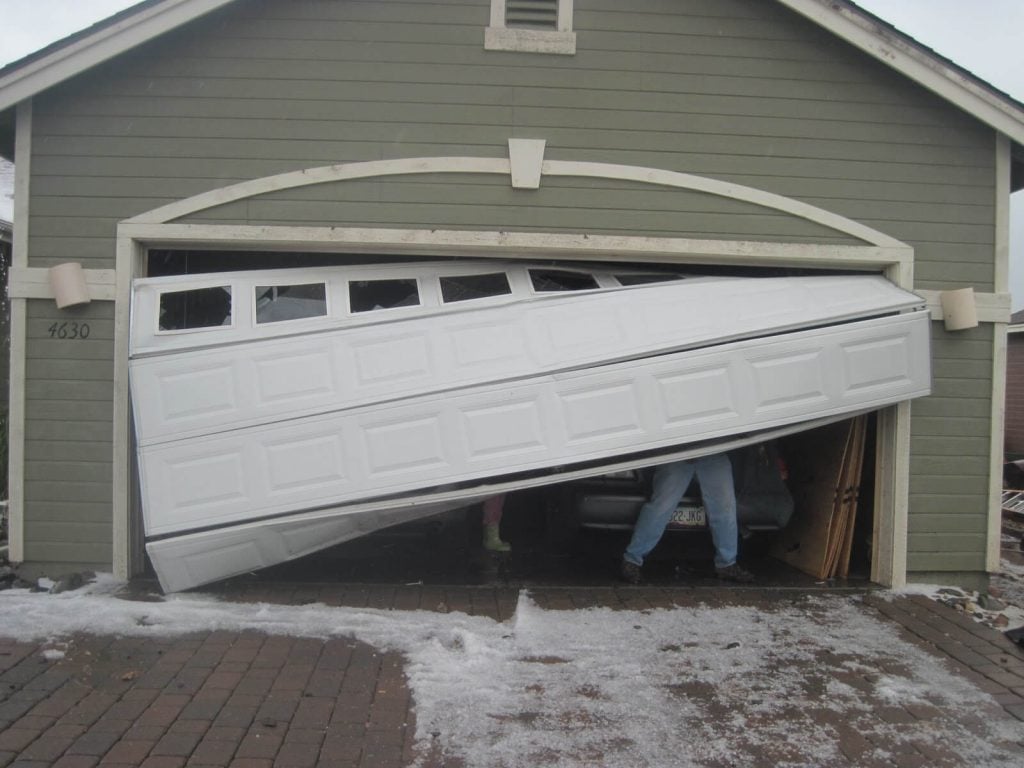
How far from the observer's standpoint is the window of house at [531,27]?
6305mm

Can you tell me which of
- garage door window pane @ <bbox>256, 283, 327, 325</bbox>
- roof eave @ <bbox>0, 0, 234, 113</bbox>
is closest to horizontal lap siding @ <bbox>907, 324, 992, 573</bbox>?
garage door window pane @ <bbox>256, 283, 327, 325</bbox>

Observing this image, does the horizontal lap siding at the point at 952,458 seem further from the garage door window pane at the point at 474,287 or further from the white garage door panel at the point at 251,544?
the white garage door panel at the point at 251,544

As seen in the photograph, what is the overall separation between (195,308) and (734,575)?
4.57m

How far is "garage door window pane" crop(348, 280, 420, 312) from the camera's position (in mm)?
6402

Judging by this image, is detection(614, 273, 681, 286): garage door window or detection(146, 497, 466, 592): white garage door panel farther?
detection(614, 273, 681, 286): garage door window

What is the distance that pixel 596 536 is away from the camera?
7090 millimetres

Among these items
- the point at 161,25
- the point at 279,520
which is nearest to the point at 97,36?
the point at 161,25

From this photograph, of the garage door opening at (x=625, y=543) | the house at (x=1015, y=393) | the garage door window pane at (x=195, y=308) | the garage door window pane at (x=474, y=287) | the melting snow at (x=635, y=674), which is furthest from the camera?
the house at (x=1015, y=393)

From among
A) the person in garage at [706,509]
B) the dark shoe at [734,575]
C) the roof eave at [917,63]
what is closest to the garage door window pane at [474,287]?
the person in garage at [706,509]

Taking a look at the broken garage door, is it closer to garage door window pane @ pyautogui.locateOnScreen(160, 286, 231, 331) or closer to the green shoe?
garage door window pane @ pyautogui.locateOnScreen(160, 286, 231, 331)

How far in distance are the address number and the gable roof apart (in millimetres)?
1557

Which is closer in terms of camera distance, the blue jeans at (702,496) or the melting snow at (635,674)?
the melting snow at (635,674)

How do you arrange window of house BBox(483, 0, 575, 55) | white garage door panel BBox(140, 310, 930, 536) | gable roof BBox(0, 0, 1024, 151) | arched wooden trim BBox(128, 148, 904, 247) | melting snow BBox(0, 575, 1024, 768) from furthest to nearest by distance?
window of house BBox(483, 0, 575, 55)
arched wooden trim BBox(128, 148, 904, 247)
gable roof BBox(0, 0, 1024, 151)
white garage door panel BBox(140, 310, 930, 536)
melting snow BBox(0, 575, 1024, 768)

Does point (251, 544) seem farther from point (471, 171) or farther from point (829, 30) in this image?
point (829, 30)
